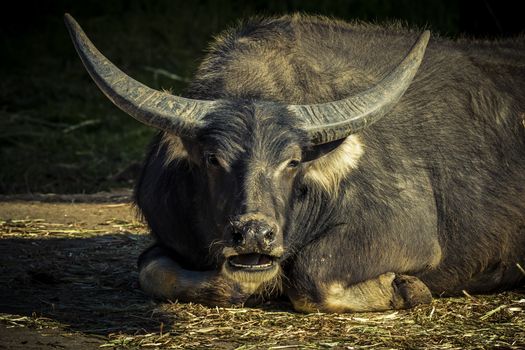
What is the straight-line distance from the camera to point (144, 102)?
18.1 feet

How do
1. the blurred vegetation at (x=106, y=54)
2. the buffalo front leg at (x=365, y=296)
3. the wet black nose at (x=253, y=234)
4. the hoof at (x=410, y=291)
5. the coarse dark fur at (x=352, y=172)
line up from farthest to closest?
the blurred vegetation at (x=106, y=54), the hoof at (x=410, y=291), the buffalo front leg at (x=365, y=296), the coarse dark fur at (x=352, y=172), the wet black nose at (x=253, y=234)

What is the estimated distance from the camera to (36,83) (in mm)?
13344

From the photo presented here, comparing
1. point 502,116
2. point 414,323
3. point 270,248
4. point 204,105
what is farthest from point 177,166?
point 502,116

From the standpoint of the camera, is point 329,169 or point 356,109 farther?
point 329,169

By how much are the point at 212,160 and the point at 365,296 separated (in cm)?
114

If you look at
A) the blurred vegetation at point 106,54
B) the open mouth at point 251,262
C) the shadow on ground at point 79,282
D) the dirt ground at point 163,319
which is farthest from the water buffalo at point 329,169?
the blurred vegetation at point 106,54

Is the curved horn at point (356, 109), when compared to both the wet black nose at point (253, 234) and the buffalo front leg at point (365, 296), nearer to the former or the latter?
the wet black nose at point (253, 234)

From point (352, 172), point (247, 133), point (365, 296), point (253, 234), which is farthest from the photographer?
point (352, 172)

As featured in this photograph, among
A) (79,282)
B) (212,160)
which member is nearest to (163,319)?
(212,160)

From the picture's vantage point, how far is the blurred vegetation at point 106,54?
1066 centimetres

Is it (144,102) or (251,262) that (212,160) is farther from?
(251,262)

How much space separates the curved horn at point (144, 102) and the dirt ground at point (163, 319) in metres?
1.01

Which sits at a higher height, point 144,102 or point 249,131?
point 144,102

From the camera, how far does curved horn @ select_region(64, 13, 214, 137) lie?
18.1 ft
